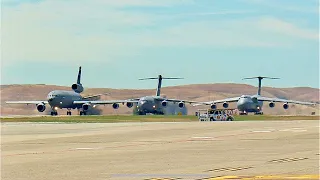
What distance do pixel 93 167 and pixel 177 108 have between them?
134807mm

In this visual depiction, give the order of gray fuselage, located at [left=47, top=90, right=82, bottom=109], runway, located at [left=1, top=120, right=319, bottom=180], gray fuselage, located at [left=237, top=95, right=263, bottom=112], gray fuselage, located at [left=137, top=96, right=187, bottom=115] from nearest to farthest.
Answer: runway, located at [left=1, top=120, right=319, bottom=180] < gray fuselage, located at [left=47, top=90, right=82, bottom=109] < gray fuselage, located at [left=137, top=96, right=187, bottom=115] < gray fuselage, located at [left=237, top=95, right=263, bottom=112]

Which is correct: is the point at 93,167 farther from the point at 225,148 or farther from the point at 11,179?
the point at 225,148

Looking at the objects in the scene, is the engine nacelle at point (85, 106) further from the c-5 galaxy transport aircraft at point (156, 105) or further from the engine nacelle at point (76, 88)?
the engine nacelle at point (76, 88)

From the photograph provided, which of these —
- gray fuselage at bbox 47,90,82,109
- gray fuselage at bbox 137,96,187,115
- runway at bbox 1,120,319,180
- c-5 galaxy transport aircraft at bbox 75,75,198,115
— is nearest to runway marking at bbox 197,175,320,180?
runway at bbox 1,120,319,180

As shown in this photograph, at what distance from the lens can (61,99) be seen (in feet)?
456

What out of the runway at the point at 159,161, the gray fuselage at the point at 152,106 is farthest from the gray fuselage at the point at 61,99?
the runway at the point at 159,161

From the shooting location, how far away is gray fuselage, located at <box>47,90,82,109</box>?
453ft

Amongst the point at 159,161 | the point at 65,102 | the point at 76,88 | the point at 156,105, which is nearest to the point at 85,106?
the point at 65,102

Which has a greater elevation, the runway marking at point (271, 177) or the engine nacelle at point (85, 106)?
the engine nacelle at point (85, 106)

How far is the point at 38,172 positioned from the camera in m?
20.3

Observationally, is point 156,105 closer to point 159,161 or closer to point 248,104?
point 248,104

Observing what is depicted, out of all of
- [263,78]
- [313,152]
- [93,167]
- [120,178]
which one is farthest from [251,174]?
[263,78]

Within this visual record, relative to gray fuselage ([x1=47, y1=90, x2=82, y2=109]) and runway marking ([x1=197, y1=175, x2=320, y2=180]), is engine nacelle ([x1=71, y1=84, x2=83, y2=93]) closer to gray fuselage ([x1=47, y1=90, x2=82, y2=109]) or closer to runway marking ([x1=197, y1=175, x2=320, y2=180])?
gray fuselage ([x1=47, y1=90, x2=82, y2=109])

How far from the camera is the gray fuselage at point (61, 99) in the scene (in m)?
138
